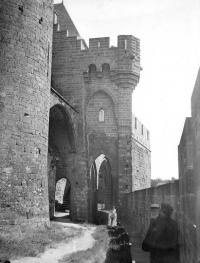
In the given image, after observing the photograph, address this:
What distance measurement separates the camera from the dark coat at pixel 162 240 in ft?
13.0

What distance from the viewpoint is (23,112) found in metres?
10.5

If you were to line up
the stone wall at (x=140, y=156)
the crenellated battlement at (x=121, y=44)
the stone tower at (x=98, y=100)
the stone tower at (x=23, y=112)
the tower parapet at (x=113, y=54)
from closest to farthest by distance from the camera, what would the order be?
the stone tower at (x=23, y=112) → the stone tower at (x=98, y=100) → the tower parapet at (x=113, y=54) → the crenellated battlement at (x=121, y=44) → the stone wall at (x=140, y=156)

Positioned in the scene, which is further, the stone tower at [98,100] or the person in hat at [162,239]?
the stone tower at [98,100]

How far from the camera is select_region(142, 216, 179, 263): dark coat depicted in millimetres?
3957

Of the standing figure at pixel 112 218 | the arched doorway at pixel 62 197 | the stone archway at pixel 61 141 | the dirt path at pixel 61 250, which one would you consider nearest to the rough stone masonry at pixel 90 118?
the stone archway at pixel 61 141

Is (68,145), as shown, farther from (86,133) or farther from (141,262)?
(141,262)

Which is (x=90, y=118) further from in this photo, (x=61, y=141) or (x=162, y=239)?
(x=162, y=239)

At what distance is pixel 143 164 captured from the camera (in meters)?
21.7

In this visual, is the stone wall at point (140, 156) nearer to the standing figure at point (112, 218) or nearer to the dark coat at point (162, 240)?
the standing figure at point (112, 218)

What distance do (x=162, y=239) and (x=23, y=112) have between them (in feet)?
24.6

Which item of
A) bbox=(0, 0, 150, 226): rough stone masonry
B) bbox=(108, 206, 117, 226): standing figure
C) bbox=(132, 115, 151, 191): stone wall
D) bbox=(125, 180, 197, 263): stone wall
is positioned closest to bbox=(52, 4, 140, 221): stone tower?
bbox=(0, 0, 150, 226): rough stone masonry

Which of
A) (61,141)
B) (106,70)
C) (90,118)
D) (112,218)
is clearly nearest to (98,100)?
(90,118)

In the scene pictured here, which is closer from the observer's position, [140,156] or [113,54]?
[113,54]

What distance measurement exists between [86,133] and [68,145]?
3.96 ft
